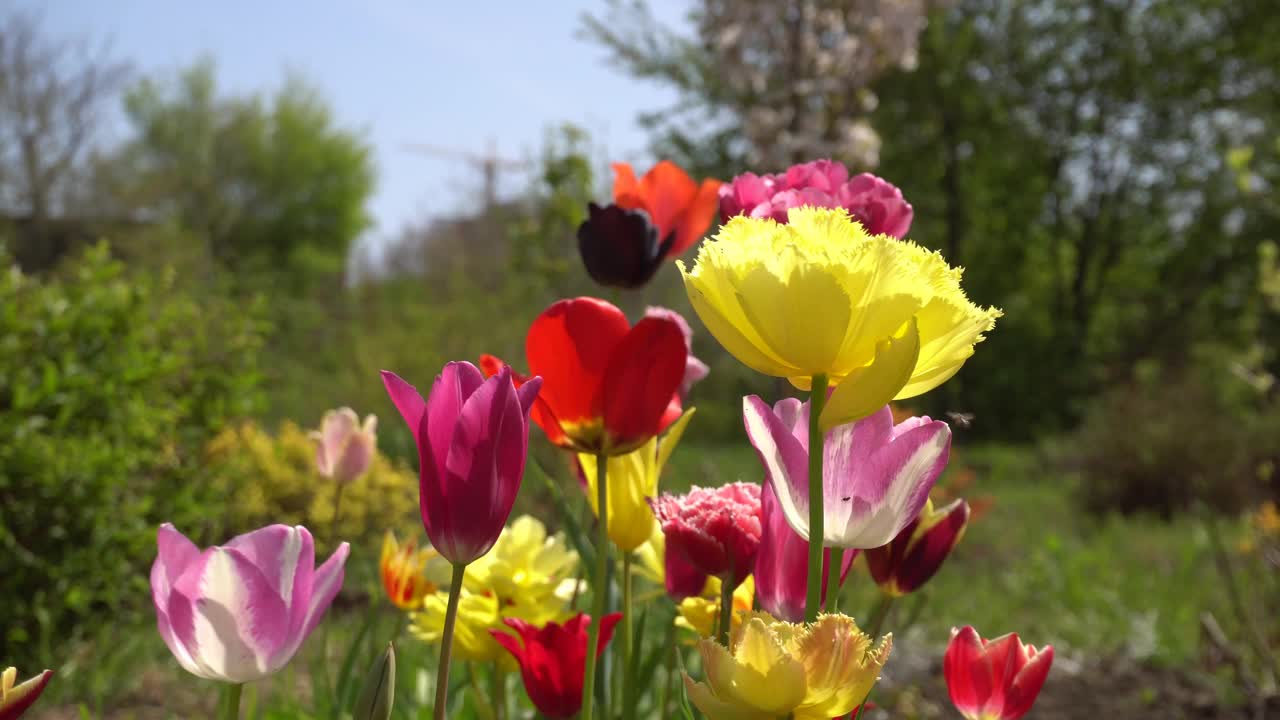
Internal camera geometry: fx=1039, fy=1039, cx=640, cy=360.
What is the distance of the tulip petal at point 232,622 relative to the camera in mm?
697

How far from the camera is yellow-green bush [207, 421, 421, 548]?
177 inches

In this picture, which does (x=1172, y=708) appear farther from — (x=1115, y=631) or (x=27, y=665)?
(x=27, y=665)

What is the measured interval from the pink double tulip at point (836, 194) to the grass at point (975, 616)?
0.27m

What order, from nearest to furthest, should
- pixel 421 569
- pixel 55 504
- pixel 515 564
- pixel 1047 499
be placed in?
pixel 515 564 < pixel 421 569 < pixel 55 504 < pixel 1047 499

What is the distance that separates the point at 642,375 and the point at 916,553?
0.97 ft

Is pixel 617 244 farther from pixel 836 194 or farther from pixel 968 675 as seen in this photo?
pixel 968 675

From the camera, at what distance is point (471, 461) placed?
67 cm

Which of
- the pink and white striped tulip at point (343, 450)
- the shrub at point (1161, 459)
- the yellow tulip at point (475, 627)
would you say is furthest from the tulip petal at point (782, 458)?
the shrub at point (1161, 459)

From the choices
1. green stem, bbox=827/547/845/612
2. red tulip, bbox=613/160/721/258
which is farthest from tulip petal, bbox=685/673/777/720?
red tulip, bbox=613/160/721/258

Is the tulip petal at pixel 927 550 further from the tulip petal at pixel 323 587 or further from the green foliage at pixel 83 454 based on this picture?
the green foliage at pixel 83 454

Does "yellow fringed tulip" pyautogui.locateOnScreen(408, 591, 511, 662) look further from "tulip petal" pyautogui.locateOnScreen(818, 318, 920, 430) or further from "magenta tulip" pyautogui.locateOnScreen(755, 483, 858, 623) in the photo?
"tulip petal" pyautogui.locateOnScreen(818, 318, 920, 430)

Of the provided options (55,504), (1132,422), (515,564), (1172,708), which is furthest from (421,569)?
(1132,422)

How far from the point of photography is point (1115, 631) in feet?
15.3

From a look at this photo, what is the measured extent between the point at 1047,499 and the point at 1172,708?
6322 mm
